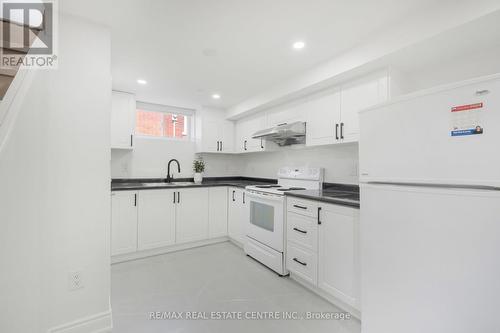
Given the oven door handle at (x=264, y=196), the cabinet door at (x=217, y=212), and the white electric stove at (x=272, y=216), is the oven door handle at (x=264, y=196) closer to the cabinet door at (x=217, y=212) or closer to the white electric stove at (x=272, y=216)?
the white electric stove at (x=272, y=216)

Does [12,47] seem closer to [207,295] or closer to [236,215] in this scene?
[207,295]

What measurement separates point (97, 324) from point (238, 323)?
107 centimetres

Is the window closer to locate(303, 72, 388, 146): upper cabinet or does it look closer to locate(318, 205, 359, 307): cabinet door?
locate(303, 72, 388, 146): upper cabinet

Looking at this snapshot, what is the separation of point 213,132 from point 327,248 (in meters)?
2.91

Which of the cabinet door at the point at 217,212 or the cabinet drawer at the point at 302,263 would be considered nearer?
the cabinet drawer at the point at 302,263

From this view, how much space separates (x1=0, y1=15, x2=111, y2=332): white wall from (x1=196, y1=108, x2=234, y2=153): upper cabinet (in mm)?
2336

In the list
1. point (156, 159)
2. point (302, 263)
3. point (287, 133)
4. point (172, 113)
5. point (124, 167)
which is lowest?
point (302, 263)

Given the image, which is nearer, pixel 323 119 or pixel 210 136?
pixel 323 119

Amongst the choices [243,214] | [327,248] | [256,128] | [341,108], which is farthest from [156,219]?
[341,108]

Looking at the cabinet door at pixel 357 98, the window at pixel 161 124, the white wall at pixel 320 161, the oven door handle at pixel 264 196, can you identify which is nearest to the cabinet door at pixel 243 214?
the oven door handle at pixel 264 196

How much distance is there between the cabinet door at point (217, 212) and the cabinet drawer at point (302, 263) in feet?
4.81

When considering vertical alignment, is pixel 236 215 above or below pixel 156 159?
below

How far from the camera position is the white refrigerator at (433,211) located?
1.03 metres

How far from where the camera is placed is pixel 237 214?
3521 millimetres
